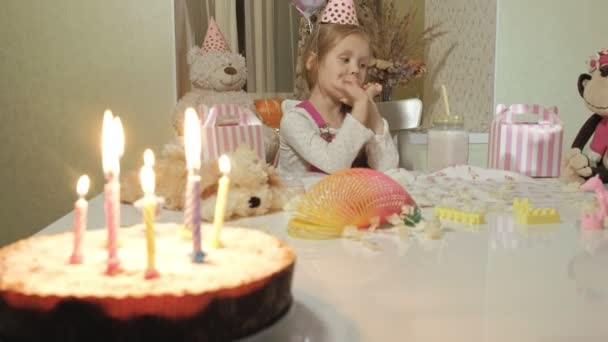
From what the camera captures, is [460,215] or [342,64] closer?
[460,215]

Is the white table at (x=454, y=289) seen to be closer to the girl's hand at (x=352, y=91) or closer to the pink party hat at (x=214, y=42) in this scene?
the girl's hand at (x=352, y=91)

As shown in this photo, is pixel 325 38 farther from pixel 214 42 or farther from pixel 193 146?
pixel 193 146

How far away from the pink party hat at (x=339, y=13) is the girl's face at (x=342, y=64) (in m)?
0.05

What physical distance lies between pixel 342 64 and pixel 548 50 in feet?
2.74

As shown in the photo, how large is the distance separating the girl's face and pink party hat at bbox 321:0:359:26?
0.05m

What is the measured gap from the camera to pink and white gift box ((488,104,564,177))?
137 cm

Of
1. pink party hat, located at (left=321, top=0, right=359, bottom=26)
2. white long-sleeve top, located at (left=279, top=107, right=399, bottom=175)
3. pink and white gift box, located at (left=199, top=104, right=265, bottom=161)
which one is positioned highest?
pink party hat, located at (left=321, top=0, right=359, bottom=26)

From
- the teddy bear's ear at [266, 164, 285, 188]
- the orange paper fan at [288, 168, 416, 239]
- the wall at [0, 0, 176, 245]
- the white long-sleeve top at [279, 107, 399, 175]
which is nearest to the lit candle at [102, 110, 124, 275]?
the orange paper fan at [288, 168, 416, 239]

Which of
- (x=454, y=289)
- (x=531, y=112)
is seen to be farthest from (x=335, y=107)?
(x=454, y=289)

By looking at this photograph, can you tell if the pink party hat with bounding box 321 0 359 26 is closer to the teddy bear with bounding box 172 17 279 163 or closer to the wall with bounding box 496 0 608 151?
the teddy bear with bounding box 172 17 279 163

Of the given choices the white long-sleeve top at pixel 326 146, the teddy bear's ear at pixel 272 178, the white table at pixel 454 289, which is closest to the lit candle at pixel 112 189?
the white table at pixel 454 289

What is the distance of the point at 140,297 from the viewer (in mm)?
343

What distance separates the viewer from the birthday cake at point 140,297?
0.34m

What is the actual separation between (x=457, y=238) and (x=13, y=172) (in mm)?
1819
